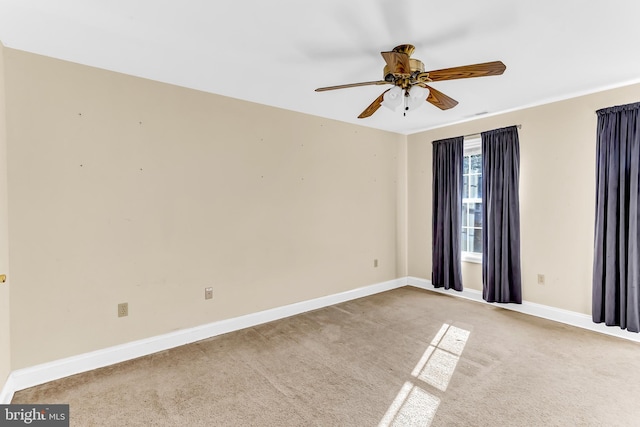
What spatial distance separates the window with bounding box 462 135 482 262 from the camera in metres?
4.27

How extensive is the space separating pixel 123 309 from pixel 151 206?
0.88 m

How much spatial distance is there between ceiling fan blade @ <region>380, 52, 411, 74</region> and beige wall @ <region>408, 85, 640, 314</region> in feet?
7.94

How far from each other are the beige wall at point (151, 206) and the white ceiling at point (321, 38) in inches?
11.9

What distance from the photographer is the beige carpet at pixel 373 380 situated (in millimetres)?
1945

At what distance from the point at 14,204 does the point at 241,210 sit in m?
1.70

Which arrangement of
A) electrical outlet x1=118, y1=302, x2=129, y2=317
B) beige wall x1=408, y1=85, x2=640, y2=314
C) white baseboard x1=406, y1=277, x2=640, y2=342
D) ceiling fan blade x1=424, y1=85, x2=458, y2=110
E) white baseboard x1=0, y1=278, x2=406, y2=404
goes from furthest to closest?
1. beige wall x1=408, y1=85, x2=640, y2=314
2. white baseboard x1=406, y1=277, x2=640, y2=342
3. electrical outlet x1=118, y1=302, x2=129, y2=317
4. ceiling fan blade x1=424, y1=85, x2=458, y2=110
5. white baseboard x1=0, y1=278, x2=406, y2=404

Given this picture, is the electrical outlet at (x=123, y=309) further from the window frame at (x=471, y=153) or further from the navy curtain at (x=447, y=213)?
the window frame at (x=471, y=153)

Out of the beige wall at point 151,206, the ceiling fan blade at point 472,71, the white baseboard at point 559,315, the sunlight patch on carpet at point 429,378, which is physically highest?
the ceiling fan blade at point 472,71

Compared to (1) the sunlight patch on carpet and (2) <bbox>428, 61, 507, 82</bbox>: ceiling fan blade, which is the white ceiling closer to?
(2) <bbox>428, 61, 507, 82</bbox>: ceiling fan blade

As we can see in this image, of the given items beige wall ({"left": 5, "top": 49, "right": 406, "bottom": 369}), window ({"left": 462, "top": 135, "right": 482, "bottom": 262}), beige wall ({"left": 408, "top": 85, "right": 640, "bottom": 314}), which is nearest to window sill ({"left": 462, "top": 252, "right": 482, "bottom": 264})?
window ({"left": 462, "top": 135, "right": 482, "bottom": 262})

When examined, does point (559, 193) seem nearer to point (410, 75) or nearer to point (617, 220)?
point (617, 220)

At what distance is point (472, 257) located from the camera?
169 inches

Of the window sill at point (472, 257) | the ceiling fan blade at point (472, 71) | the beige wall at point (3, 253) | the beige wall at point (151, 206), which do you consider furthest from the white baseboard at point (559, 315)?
the beige wall at point (3, 253)

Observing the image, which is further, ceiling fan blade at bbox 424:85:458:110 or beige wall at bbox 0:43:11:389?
ceiling fan blade at bbox 424:85:458:110
